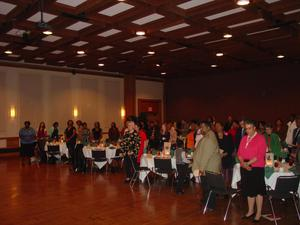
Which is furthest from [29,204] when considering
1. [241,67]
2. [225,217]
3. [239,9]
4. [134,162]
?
[241,67]

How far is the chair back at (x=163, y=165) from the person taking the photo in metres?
6.65

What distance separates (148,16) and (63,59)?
596cm

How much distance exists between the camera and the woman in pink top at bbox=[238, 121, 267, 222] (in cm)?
477

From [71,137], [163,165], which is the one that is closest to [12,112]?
[71,137]

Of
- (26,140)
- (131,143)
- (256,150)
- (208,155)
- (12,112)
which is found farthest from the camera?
(12,112)

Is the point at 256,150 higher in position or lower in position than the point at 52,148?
higher

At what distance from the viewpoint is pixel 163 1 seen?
584cm

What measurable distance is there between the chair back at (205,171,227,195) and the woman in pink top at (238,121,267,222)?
14.0 inches

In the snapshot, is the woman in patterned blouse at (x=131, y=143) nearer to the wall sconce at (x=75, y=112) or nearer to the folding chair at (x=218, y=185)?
the folding chair at (x=218, y=185)

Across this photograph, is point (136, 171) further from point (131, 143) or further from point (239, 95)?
point (239, 95)

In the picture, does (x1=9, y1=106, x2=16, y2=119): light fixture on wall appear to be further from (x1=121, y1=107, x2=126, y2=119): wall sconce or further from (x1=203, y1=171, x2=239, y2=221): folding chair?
(x1=203, y1=171, x2=239, y2=221): folding chair

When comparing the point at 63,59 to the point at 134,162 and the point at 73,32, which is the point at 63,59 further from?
the point at 134,162

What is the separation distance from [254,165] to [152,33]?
4.54 metres

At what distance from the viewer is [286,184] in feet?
15.1
